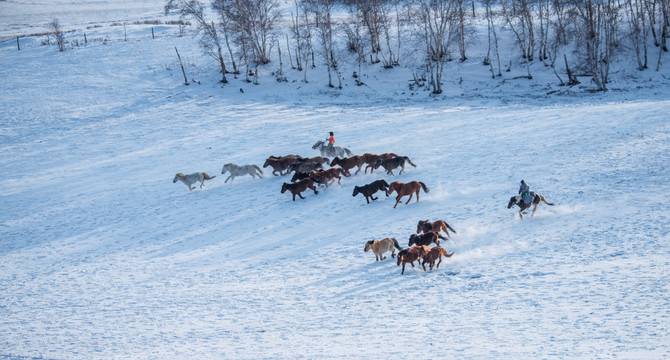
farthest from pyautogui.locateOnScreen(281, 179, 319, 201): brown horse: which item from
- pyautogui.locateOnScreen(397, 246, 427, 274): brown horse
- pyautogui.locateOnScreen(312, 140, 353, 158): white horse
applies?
pyautogui.locateOnScreen(397, 246, 427, 274): brown horse

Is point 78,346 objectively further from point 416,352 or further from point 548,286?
point 548,286

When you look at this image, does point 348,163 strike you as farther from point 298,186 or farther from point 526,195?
point 526,195

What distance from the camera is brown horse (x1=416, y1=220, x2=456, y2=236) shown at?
12.7 metres

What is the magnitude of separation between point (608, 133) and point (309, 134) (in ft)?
44.8

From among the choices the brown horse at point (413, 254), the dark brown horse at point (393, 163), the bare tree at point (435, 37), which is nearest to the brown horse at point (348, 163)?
the dark brown horse at point (393, 163)

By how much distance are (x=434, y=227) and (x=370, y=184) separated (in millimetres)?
3981

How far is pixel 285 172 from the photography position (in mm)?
20484

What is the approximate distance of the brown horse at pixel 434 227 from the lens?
41.7 ft

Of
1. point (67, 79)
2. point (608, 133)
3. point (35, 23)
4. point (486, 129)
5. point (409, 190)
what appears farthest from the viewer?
point (35, 23)

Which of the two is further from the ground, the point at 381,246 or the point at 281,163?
the point at 281,163

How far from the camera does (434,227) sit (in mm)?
12734

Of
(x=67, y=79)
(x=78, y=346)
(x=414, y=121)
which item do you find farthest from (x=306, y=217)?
(x=67, y=79)

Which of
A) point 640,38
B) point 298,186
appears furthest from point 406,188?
point 640,38

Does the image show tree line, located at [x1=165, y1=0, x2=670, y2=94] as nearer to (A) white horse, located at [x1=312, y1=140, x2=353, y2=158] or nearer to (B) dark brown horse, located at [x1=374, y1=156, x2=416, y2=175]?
(A) white horse, located at [x1=312, y1=140, x2=353, y2=158]
